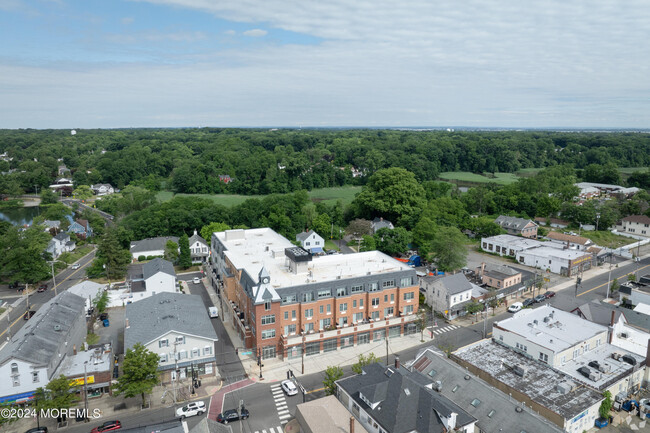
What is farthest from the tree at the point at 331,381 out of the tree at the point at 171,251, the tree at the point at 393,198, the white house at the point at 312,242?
the tree at the point at 393,198

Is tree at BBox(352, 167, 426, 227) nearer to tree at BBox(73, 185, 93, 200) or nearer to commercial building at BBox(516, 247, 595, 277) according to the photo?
commercial building at BBox(516, 247, 595, 277)

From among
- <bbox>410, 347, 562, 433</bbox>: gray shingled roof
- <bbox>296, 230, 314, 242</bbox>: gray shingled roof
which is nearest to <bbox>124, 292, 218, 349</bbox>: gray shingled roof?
<bbox>410, 347, 562, 433</bbox>: gray shingled roof

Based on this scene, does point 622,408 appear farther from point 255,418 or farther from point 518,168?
point 518,168

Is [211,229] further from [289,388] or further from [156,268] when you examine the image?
[289,388]

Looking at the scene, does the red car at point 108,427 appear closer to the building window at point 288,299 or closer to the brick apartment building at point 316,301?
the brick apartment building at point 316,301

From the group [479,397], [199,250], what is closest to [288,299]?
[479,397]
